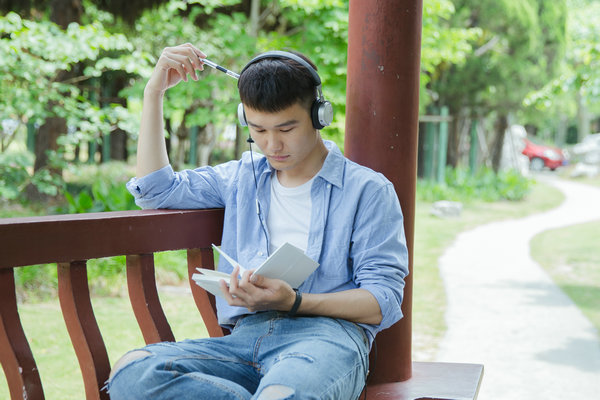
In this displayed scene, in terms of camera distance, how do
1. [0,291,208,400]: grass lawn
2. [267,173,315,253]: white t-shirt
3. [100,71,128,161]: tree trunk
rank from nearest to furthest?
1. [267,173,315,253]: white t-shirt
2. [0,291,208,400]: grass lawn
3. [100,71,128,161]: tree trunk

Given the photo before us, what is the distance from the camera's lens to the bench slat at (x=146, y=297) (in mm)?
2289

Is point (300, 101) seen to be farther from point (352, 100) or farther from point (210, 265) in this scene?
point (210, 265)

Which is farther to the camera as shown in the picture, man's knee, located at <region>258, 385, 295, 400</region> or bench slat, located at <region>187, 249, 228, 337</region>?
bench slat, located at <region>187, 249, 228, 337</region>

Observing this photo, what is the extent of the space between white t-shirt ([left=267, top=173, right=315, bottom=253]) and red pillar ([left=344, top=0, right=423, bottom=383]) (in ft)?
0.97

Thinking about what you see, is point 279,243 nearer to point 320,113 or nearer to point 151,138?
point 320,113

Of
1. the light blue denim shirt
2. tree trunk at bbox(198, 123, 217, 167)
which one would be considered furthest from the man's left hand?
tree trunk at bbox(198, 123, 217, 167)

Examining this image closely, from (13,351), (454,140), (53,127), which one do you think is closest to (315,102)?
(13,351)

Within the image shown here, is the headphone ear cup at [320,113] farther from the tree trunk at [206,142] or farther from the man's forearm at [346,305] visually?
the tree trunk at [206,142]

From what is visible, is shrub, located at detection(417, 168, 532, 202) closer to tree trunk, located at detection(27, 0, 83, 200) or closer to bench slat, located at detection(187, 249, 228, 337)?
tree trunk, located at detection(27, 0, 83, 200)

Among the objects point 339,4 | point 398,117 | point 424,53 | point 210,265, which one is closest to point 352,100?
point 398,117

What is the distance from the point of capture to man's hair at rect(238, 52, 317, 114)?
7.23 ft

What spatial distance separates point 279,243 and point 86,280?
0.63m

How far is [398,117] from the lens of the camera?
8.18ft

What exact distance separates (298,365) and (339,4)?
20.6ft
